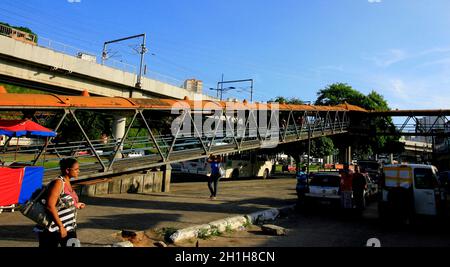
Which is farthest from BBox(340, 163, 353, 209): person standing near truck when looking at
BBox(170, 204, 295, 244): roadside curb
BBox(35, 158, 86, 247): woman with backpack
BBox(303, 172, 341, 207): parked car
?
BBox(35, 158, 86, 247): woman with backpack

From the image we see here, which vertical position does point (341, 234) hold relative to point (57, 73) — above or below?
below

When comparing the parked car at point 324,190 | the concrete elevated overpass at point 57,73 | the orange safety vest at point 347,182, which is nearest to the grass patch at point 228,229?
the parked car at point 324,190

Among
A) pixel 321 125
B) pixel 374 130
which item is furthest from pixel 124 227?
pixel 374 130

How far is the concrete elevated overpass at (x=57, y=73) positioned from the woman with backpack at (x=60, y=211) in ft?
71.0

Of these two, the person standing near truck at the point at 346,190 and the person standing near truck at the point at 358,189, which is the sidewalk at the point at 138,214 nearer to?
the person standing near truck at the point at 346,190

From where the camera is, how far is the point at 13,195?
987cm

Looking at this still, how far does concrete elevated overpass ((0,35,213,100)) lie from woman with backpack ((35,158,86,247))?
21640 millimetres

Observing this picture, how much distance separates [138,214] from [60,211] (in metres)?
6.41

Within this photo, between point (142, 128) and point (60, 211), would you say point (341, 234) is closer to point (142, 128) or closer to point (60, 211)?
point (60, 211)

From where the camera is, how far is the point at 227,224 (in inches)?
375

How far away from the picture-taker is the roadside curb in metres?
8.05

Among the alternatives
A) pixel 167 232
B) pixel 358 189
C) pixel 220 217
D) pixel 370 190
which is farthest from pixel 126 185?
pixel 370 190
